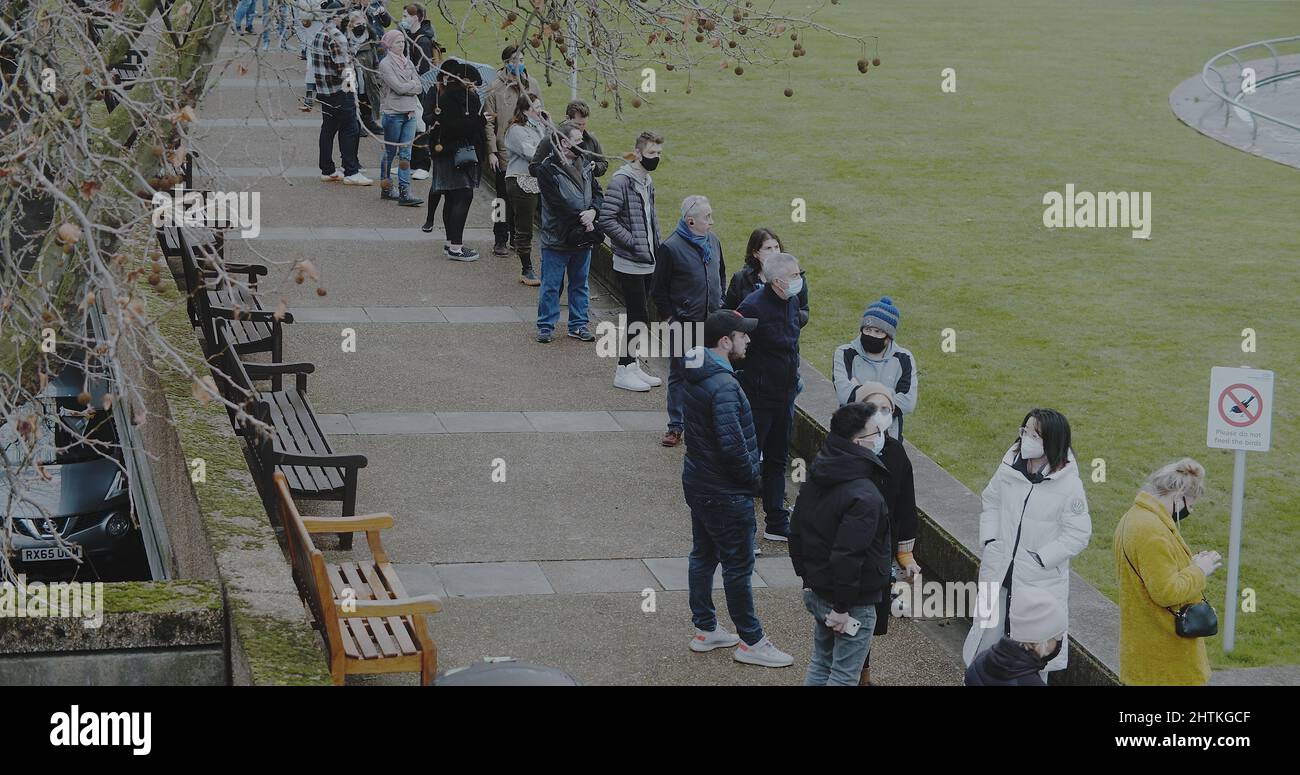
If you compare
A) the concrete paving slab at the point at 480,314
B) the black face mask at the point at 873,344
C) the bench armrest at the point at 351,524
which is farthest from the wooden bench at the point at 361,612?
the concrete paving slab at the point at 480,314

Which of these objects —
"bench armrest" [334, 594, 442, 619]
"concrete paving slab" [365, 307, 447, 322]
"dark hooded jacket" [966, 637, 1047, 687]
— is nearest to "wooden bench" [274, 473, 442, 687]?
"bench armrest" [334, 594, 442, 619]

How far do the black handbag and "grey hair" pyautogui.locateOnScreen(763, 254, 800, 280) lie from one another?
11.4 feet

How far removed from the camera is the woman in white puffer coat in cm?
732

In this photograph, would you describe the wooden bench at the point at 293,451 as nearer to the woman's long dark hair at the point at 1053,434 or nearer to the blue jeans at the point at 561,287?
the blue jeans at the point at 561,287

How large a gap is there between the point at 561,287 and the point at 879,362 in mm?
4942

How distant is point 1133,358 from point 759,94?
15784mm

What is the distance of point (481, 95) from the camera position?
1477 centimetres

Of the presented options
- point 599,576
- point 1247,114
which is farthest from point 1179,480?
point 1247,114

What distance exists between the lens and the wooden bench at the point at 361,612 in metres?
6.92

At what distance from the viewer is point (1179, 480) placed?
7.07m

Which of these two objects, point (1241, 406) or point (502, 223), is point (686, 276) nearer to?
point (1241, 406)

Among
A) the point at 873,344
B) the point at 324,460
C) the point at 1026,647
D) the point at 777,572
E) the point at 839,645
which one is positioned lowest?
the point at 777,572

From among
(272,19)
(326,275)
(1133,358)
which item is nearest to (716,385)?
(272,19)

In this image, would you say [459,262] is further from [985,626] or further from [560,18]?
[985,626]
